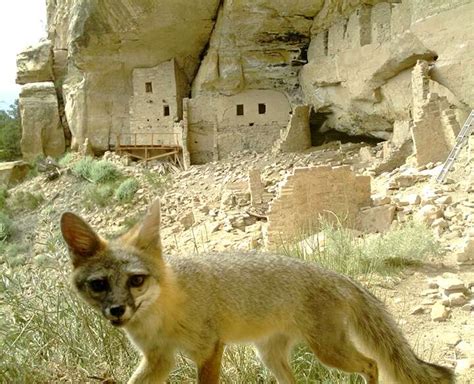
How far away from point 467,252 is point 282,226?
12.2ft

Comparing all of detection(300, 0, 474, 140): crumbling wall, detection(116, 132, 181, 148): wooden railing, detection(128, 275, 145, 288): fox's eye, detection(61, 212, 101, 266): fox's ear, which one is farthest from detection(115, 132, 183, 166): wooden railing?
detection(128, 275, 145, 288): fox's eye

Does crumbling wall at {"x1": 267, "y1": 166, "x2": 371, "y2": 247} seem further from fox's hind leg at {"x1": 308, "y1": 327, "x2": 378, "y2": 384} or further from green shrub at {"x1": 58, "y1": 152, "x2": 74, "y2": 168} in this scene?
green shrub at {"x1": 58, "y1": 152, "x2": 74, "y2": 168}

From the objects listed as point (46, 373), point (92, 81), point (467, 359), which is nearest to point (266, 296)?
point (46, 373)

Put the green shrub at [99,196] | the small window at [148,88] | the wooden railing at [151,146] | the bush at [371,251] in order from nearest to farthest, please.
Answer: the bush at [371,251] < the green shrub at [99,196] < the wooden railing at [151,146] < the small window at [148,88]

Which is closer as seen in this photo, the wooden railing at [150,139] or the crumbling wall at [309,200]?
the crumbling wall at [309,200]

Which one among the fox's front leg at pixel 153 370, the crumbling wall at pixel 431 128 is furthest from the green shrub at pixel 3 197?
the fox's front leg at pixel 153 370

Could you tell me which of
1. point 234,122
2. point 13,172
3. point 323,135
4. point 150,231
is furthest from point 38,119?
point 150,231

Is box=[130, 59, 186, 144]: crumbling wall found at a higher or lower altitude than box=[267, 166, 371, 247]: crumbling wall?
higher

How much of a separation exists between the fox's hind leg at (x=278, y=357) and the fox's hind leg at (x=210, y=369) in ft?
1.29

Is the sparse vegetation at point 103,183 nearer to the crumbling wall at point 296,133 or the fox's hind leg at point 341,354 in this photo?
the crumbling wall at point 296,133

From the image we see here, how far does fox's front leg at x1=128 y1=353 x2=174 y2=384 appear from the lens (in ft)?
6.31

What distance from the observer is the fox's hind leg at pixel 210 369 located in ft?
6.26

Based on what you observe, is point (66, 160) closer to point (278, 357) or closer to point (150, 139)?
point (150, 139)

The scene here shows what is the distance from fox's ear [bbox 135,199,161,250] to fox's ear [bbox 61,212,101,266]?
0.54 feet
